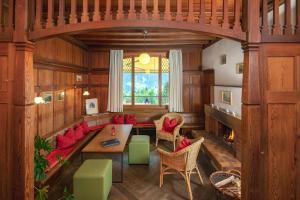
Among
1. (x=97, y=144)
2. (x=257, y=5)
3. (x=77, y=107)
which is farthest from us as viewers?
(x=77, y=107)

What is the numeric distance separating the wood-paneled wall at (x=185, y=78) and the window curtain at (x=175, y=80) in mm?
260

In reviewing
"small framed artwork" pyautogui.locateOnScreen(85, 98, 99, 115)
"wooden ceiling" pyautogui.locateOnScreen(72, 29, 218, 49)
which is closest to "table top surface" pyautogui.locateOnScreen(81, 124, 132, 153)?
"small framed artwork" pyautogui.locateOnScreen(85, 98, 99, 115)

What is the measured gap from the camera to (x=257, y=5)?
6.84ft

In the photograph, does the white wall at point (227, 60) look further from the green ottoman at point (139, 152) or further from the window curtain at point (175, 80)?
the green ottoman at point (139, 152)

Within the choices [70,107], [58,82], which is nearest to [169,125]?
[70,107]

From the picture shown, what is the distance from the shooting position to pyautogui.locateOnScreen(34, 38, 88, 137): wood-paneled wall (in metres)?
4.24

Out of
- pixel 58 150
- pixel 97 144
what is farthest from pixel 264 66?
pixel 58 150

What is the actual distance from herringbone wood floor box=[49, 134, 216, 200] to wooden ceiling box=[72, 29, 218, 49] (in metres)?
2.98

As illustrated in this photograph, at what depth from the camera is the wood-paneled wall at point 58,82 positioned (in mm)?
4238

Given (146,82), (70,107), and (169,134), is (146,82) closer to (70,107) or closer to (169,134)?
(169,134)

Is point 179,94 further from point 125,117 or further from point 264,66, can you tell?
point 264,66

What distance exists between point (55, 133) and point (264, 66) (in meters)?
4.24

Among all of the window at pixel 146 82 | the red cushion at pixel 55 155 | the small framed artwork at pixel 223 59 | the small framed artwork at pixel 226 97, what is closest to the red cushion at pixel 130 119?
the window at pixel 146 82

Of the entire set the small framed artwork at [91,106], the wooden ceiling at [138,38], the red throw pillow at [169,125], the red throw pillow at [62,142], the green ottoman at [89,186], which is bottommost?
the green ottoman at [89,186]
